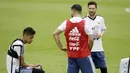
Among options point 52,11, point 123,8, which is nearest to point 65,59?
point 52,11

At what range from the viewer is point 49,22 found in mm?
6820

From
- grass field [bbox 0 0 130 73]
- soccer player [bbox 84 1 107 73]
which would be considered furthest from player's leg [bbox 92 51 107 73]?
grass field [bbox 0 0 130 73]

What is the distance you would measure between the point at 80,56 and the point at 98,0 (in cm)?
287

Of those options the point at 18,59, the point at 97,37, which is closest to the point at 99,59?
the point at 97,37

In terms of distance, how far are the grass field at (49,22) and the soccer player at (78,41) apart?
211 centimetres

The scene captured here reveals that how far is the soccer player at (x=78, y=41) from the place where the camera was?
416 centimetres

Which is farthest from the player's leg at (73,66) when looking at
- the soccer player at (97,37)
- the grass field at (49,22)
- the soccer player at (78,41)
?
the grass field at (49,22)

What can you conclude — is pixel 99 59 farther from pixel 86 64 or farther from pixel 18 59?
pixel 18 59

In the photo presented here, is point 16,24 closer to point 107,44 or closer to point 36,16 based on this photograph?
point 36,16

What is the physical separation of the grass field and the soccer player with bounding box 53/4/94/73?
2109mm

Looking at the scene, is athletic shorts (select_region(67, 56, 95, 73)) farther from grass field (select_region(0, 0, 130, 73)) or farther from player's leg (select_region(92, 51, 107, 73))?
Result: grass field (select_region(0, 0, 130, 73))

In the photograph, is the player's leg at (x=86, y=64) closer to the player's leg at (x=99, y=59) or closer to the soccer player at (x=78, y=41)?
the soccer player at (x=78, y=41)

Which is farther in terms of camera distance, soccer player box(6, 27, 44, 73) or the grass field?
the grass field

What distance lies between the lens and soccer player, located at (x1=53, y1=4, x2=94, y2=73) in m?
4.16
